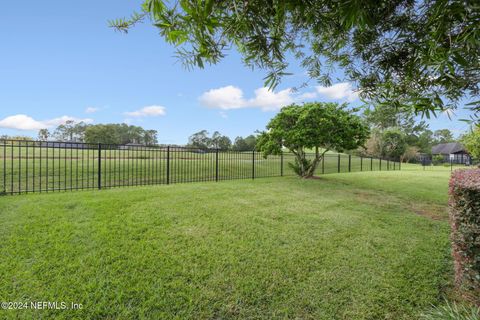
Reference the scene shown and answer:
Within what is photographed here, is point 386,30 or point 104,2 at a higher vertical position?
point 104,2

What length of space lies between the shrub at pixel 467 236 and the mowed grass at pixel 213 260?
0.23m

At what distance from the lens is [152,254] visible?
2441 mm

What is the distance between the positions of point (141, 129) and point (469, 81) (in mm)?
63198

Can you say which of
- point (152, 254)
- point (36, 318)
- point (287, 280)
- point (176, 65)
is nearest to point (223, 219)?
point (152, 254)

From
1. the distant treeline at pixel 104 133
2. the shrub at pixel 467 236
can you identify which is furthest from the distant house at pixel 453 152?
the distant treeline at pixel 104 133

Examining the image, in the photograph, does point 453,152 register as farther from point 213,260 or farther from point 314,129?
point 213,260

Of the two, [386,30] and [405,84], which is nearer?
[405,84]

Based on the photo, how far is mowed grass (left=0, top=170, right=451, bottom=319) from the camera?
5.97 feet

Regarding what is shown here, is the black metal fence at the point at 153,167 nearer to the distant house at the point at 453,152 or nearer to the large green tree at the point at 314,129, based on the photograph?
the large green tree at the point at 314,129

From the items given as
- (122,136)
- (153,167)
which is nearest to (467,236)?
(153,167)

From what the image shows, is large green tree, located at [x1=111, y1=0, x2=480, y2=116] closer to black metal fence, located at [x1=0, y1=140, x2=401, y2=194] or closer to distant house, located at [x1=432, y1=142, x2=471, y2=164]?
black metal fence, located at [x1=0, y1=140, x2=401, y2=194]

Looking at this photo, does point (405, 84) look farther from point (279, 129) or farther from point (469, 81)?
point (279, 129)

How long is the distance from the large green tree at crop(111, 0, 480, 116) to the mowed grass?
69.6 inches

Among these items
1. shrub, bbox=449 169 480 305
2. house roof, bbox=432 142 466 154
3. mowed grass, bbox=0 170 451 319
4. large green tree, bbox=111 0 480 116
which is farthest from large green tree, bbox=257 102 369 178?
house roof, bbox=432 142 466 154
